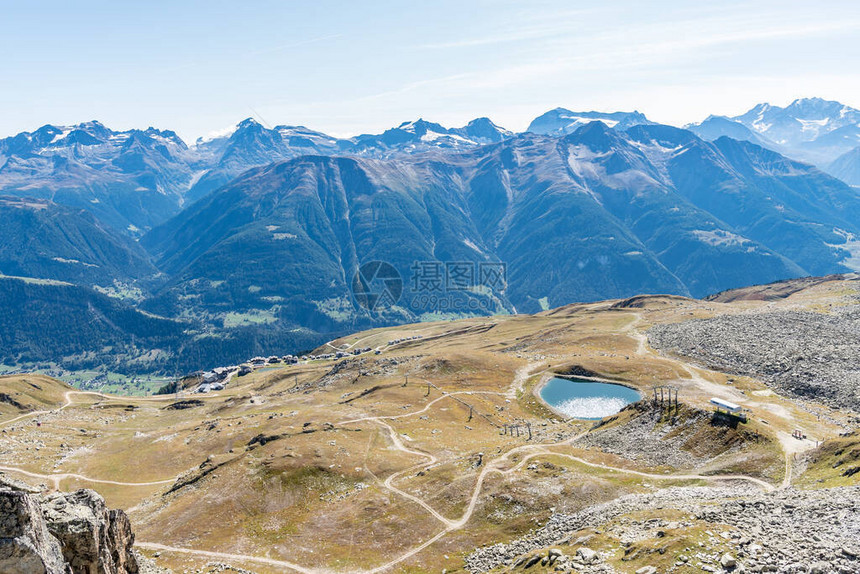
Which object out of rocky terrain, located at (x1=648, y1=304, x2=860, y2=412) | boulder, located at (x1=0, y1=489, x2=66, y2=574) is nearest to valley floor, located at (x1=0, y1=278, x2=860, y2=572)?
rocky terrain, located at (x1=648, y1=304, x2=860, y2=412)

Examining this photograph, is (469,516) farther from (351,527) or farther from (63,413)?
(63,413)

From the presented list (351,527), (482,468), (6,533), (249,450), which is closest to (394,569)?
(351,527)

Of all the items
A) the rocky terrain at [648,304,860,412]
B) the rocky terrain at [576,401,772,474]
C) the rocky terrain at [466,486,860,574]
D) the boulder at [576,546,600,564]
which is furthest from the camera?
the rocky terrain at [648,304,860,412]

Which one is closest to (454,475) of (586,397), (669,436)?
(669,436)

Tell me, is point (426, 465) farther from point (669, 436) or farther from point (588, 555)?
point (588, 555)

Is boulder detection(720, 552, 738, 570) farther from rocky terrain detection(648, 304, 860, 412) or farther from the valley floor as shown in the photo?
rocky terrain detection(648, 304, 860, 412)

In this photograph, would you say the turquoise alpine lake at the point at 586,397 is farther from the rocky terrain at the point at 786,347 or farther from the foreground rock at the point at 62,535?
the foreground rock at the point at 62,535

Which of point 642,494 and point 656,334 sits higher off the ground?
point 642,494
